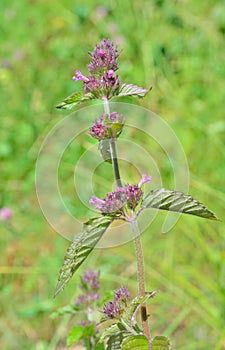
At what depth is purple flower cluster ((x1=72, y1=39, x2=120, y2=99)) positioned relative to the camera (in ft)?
2.54

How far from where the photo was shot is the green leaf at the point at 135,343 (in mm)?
731

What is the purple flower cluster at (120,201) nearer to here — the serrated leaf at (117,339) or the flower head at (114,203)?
the flower head at (114,203)

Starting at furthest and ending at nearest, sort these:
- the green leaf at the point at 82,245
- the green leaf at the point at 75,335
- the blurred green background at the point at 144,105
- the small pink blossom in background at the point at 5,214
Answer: the small pink blossom in background at the point at 5,214 → the blurred green background at the point at 144,105 → the green leaf at the point at 75,335 → the green leaf at the point at 82,245

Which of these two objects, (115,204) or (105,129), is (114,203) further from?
(105,129)

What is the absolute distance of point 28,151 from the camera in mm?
2506

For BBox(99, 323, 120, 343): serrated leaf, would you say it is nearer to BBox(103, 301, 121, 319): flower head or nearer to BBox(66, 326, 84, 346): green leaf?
BBox(103, 301, 121, 319): flower head

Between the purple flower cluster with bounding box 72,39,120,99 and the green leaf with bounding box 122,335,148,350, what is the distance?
33 centimetres

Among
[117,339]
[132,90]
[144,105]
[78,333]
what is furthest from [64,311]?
[144,105]

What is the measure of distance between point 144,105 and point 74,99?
1.56 metres

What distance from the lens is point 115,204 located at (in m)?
0.78

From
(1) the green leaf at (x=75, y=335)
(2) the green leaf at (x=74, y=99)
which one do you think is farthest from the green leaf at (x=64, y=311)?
(2) the green leaf at (x=74, y=99)

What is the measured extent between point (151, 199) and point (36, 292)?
1.24m

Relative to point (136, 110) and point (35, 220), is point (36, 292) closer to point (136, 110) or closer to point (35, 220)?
point (35, 220)

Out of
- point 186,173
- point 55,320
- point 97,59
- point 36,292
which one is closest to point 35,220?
point 36,292
